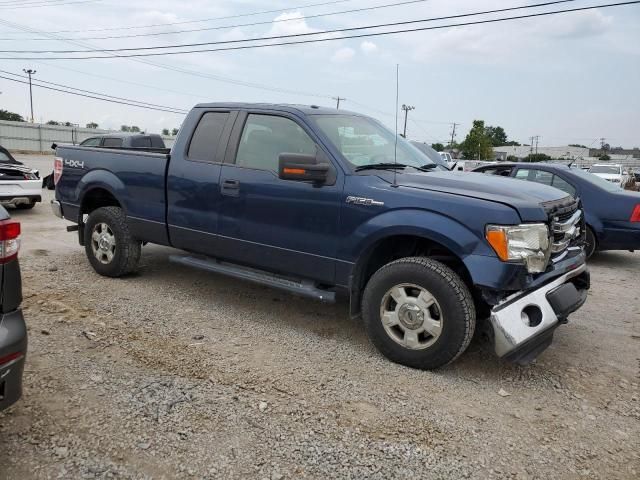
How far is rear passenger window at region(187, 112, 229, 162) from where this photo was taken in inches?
197

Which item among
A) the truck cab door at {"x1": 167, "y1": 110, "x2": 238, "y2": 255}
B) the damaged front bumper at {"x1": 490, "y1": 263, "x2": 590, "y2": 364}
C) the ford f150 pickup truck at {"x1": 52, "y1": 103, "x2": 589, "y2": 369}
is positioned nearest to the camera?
the damaged front bumper at {"x1": 490, "y1": 263, "x2": 590, "y2": 364}

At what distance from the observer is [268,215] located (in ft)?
14.8

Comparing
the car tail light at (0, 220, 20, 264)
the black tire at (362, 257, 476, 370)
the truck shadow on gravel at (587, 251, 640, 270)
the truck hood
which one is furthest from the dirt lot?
the truck shadow on gravel at (587, 251, 640, 270)

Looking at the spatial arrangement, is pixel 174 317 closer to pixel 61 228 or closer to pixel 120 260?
pixel 120 260

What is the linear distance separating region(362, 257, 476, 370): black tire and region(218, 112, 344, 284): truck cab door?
471 millimetres

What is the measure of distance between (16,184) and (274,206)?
8002mm

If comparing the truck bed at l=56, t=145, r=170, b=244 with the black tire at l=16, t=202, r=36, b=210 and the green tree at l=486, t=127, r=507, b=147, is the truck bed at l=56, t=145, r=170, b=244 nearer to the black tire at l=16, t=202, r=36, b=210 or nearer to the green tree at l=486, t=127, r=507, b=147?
the black tire at l=16, t=202, r=36, b=210

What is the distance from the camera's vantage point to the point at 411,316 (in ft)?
12.5

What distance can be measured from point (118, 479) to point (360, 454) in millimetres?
1234

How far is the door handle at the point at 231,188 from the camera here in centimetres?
469

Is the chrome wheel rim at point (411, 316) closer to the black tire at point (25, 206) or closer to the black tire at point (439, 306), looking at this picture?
the black tire at point (439, 306)

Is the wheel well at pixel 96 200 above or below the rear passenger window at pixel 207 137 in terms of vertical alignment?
below

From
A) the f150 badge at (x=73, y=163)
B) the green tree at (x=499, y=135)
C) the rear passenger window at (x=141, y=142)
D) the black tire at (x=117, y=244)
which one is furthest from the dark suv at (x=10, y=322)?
the green tree at (x=499, y=135)

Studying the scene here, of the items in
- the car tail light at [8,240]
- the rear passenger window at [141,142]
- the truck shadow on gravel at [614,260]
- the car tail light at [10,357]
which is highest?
the rear passenger window at [141,142]
